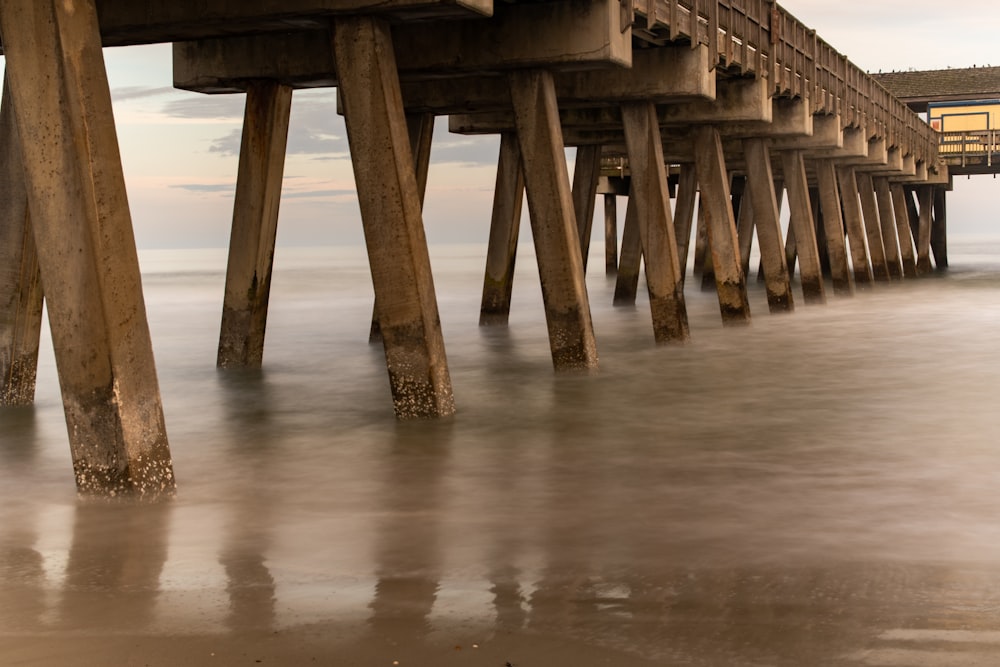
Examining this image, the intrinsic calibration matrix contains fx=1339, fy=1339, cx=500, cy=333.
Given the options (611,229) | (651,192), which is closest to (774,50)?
(651,192)

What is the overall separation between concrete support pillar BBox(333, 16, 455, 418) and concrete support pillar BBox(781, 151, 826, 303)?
16.4 metres

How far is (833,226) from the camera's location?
3014 cm

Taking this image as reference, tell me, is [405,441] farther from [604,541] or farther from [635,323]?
[635,323]

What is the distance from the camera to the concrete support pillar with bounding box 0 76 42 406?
40.0ft

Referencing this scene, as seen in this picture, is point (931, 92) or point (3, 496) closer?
point (3, 496)

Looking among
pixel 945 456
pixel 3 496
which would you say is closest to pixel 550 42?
pixel 945 456

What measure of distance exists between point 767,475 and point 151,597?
172 inches

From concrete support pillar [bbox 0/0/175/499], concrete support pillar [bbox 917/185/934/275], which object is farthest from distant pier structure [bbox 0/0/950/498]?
concrete support pillar [bbox 917/185/934/275]

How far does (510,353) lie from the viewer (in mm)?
18344

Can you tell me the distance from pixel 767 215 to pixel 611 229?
2324cm

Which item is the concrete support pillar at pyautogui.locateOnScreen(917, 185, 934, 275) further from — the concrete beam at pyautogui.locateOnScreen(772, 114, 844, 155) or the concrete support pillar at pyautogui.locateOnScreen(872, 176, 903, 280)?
the concrete beam at pyautogui.locateOnScreen(772, 114, 844, 155)

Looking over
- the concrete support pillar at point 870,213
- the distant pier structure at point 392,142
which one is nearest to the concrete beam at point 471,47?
the distant pier structure at point 392,142

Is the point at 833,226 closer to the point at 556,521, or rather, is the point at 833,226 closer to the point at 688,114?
the point at 688,114

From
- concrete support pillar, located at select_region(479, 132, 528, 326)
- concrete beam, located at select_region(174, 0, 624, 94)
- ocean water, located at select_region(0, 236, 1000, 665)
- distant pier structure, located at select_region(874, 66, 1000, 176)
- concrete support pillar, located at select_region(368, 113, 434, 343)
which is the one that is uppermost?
distant pier structure, located at select_region(874, 66, 1000, 176)
